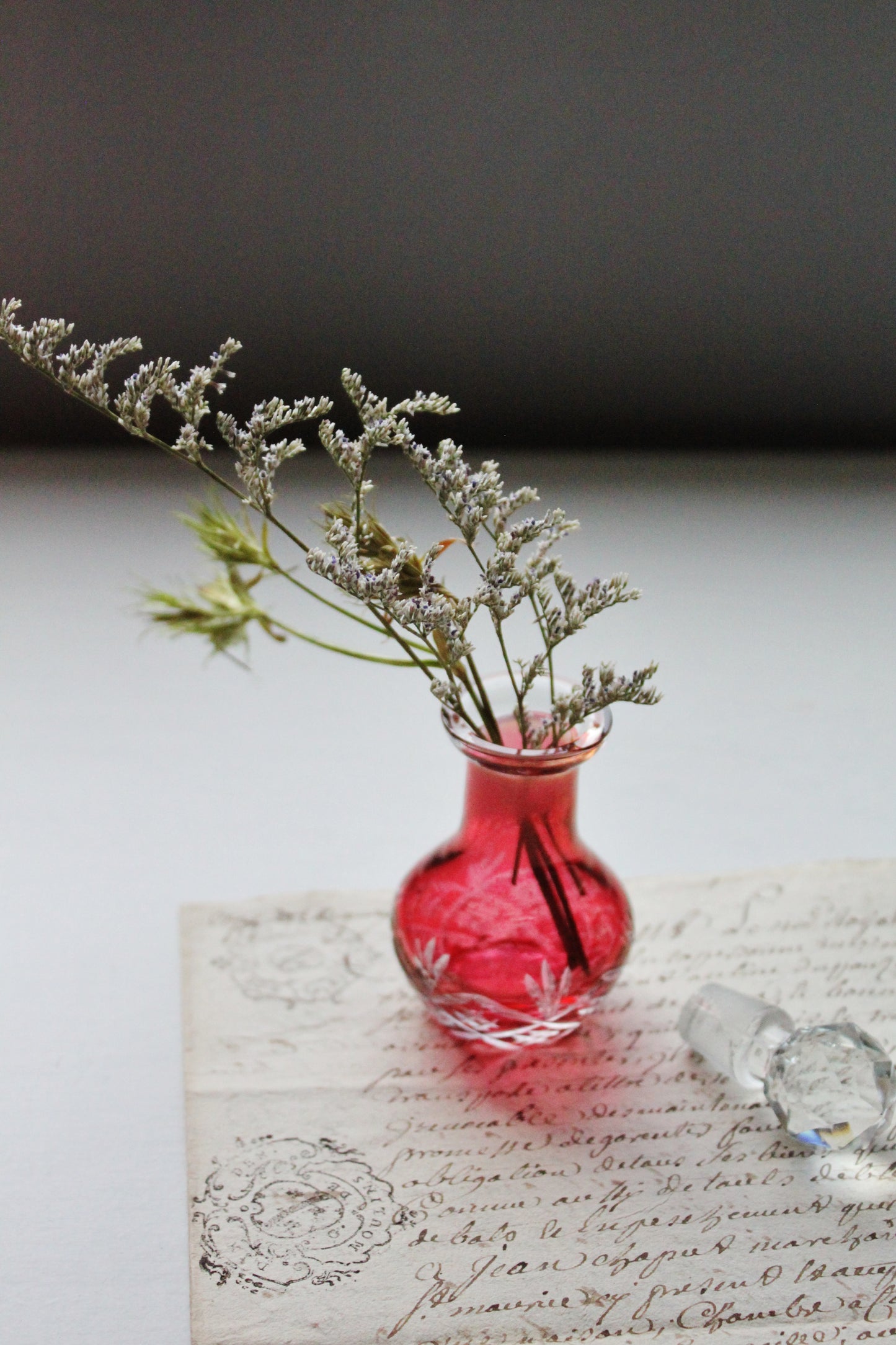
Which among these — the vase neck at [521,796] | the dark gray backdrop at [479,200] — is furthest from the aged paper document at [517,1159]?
the dark gray backdrop at [479,200]

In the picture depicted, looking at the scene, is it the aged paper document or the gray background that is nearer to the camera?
the aged paper document

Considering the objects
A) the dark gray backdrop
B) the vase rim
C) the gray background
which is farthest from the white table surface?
the vase rim

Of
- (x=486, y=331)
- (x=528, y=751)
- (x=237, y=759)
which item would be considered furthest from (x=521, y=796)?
(x=486, y=331)

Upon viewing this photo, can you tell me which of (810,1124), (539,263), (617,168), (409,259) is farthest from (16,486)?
(810,1124)

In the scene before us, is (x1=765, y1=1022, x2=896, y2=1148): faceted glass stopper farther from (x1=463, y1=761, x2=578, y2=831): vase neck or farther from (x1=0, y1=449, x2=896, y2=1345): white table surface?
(x1=0, y1=449, x2=896, y2=1345): white table surface

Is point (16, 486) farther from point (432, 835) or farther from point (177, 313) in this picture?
point (432, 835)

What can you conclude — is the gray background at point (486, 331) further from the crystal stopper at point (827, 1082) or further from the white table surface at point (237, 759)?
the crystal stopper at point (827, 1082)
